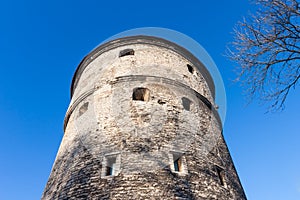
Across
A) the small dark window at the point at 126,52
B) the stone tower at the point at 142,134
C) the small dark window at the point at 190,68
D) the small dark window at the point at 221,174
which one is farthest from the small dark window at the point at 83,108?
the small dark window at the point at 221,174

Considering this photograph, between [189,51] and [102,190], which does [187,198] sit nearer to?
[102,190]

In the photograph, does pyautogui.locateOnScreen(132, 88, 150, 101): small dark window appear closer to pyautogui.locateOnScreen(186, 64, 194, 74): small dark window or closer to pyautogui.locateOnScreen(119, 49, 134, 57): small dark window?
pyautogui.locateOnScreen(119, 49, 134, 57): small dark window

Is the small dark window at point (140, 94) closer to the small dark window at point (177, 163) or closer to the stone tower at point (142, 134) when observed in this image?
the stone tower at point (142, 134)

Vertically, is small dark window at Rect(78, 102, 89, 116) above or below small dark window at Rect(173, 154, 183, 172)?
above

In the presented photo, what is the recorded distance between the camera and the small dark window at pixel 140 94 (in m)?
8.39

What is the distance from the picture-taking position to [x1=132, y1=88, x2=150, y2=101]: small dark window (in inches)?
330

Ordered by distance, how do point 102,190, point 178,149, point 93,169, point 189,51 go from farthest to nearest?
point 189,51 < point 178,149 < point 93,169 < point 102,190

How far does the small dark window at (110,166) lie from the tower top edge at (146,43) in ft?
17.9

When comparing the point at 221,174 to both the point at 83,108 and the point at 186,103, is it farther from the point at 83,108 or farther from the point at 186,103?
the point at 83,108

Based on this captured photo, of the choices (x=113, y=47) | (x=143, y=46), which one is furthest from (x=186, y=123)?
(x=113, y=47)

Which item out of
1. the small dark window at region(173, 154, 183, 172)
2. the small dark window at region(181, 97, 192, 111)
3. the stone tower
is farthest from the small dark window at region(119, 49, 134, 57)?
the small dark window at region(173, 154, 183, 172)

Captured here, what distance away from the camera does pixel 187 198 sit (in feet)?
19.3

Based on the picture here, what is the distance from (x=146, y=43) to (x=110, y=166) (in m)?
5.81

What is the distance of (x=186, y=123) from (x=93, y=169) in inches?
127
